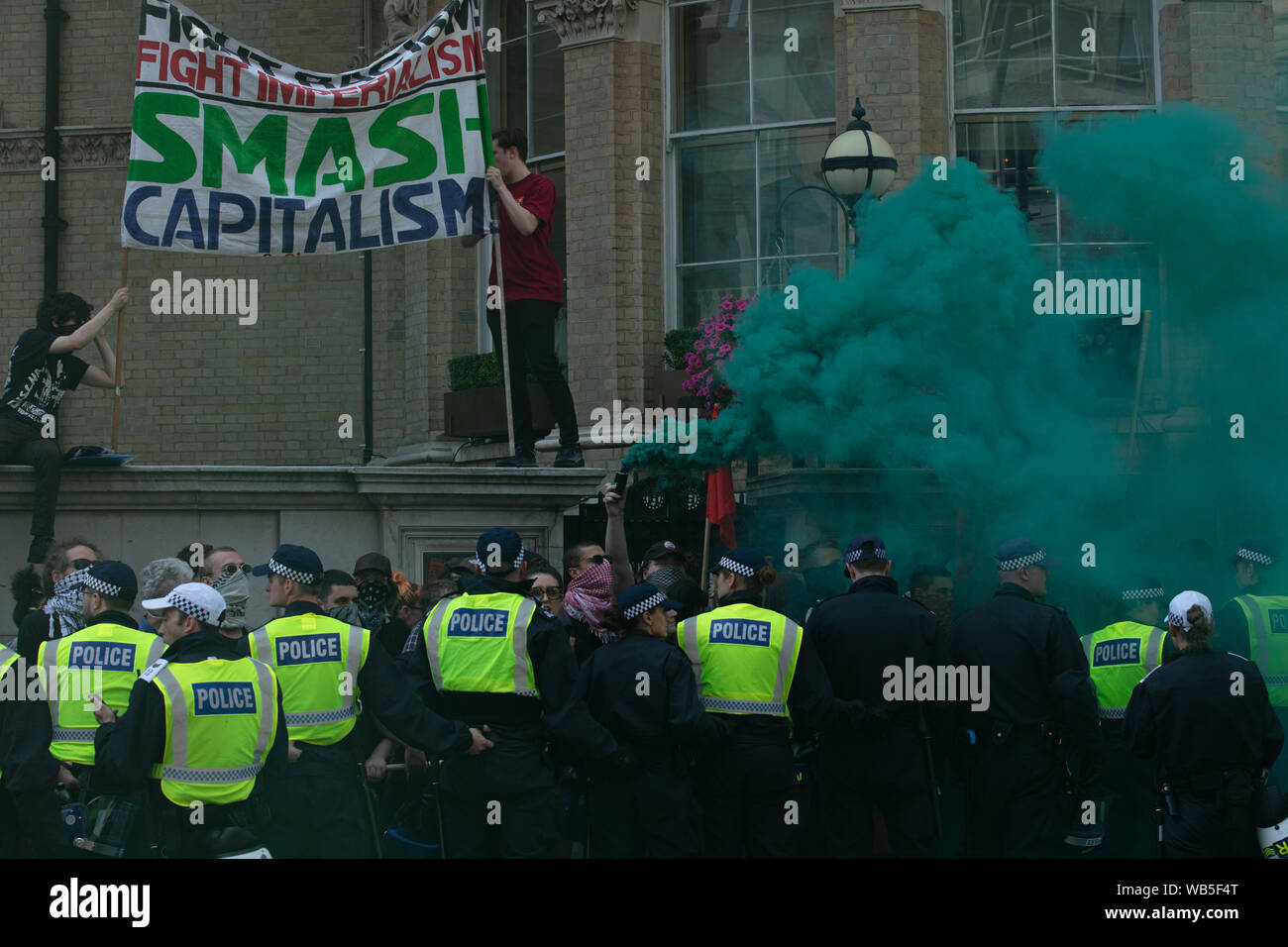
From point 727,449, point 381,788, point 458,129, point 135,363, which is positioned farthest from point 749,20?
point 381,788

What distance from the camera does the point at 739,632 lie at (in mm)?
7660

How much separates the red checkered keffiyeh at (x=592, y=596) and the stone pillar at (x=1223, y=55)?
881 centimetres

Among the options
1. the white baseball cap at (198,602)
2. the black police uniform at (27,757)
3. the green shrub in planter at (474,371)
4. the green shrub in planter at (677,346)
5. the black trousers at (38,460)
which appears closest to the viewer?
the white baseball cap at (198,602)

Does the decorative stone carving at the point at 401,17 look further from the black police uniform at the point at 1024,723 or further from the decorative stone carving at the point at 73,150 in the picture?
the black police uniform at the point at 1024,723

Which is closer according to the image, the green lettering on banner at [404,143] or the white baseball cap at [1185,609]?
the white baseball cap at [1185,609]

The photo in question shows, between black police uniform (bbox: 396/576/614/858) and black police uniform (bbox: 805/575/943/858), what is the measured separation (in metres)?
1.30

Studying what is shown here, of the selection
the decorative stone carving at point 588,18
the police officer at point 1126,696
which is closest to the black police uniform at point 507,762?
the police officer at point 1126,696

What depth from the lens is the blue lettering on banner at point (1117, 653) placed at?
330 inches

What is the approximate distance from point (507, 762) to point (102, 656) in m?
1.85

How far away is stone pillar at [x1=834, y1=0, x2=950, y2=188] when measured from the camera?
14.9 metres

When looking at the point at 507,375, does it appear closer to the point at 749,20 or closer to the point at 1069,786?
the point at 1069,786

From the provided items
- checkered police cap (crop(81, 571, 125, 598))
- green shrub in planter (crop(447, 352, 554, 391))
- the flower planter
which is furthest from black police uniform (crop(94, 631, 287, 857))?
green shrub in planter (crop(447, 352, 554, 391))

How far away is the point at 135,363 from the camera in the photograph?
64.5 ft

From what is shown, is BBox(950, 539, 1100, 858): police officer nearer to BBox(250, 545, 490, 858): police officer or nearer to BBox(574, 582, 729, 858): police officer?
BBox(574, 582, 729, 858): police officer
